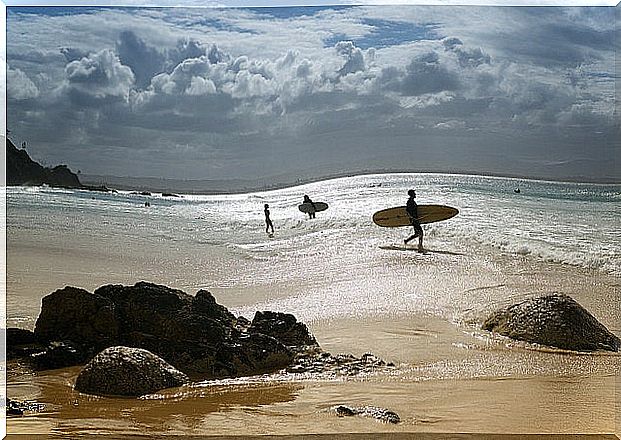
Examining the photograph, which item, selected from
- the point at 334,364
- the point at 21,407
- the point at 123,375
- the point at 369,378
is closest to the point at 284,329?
the point at 334,364

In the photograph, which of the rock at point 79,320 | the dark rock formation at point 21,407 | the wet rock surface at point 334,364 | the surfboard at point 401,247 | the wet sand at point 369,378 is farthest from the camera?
the surfboard at point 401,247

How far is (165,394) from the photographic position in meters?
4.75

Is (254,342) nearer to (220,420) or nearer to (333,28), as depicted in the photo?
(220,420)

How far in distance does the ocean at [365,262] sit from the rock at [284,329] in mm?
61

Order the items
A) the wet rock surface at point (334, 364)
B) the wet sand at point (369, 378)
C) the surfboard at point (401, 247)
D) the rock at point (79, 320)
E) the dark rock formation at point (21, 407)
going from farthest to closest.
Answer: the surfboard at point (401, 247), the rock at point (79, 320), the wet rock surface at point (334, 364), the dark rock formation at point (21, 407), the wet sand at point (369, 378)

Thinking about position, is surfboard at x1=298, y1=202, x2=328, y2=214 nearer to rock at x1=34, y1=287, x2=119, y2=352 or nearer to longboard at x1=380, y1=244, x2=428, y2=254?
longboard at x1=380, y1=244, x2=428, y2=254

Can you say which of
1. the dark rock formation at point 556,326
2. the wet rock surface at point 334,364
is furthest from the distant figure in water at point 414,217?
the wet rock surface at point 334,364

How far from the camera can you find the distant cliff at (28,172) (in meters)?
5.22

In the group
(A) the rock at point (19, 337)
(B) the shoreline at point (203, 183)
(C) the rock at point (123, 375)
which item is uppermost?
(B) the shoreline at point (203, 183)

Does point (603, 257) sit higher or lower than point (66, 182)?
lower

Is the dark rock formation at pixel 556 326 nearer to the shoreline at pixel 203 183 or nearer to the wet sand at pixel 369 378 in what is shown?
the wet sand at pixel 369 378

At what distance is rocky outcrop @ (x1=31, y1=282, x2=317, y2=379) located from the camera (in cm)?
502

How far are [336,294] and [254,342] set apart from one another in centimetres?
56

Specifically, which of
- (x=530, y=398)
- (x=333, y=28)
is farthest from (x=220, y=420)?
(x=333, y=28)
